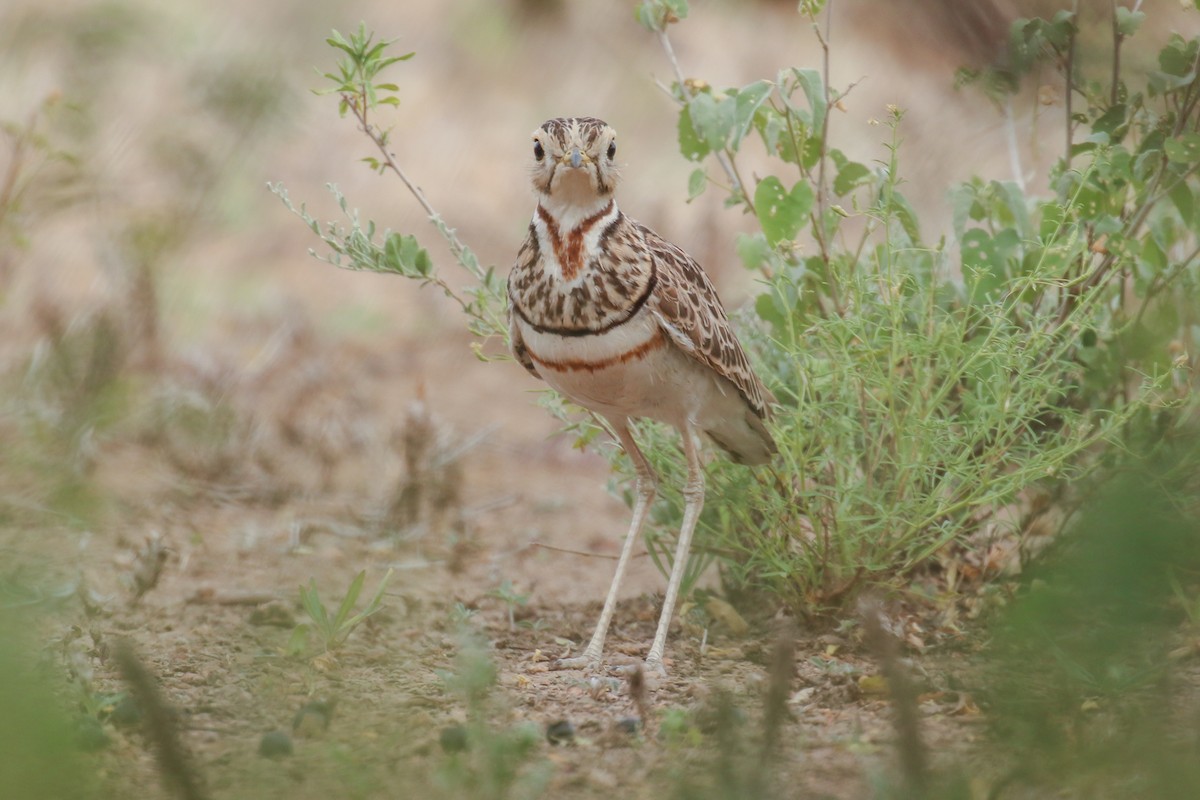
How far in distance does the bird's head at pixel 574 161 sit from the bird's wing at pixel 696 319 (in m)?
0.22

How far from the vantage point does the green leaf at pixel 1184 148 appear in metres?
3.34

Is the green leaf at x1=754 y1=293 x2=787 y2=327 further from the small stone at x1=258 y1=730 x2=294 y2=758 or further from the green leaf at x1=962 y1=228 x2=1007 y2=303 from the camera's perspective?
the small stone at x1=258 y1=730 x2=294 y2=758

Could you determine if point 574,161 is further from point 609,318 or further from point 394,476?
point 394,476

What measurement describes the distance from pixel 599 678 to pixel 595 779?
33.4 inches

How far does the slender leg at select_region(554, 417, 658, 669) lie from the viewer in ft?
12.2

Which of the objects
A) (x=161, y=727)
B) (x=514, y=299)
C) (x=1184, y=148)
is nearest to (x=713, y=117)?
(x=514, y=299)

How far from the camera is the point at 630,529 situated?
3.94 meters

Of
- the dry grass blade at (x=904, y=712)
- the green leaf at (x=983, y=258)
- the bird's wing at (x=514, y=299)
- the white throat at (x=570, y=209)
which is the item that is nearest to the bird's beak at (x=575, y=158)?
the white throat at (x=570, y=209)

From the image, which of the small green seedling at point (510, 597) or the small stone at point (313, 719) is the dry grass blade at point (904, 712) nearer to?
the small stone at point (313, 719)

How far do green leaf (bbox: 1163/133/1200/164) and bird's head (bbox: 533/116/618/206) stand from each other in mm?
1387

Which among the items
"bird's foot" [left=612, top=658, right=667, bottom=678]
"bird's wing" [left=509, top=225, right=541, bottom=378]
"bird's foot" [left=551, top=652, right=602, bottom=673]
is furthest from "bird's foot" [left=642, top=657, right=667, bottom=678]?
"bird's wing" [left=509, top=225, right=541, bottom=378]

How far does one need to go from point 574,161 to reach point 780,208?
62 cm

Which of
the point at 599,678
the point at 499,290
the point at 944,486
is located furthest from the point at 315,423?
the point at 944,486

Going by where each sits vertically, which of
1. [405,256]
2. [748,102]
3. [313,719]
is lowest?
[313,719]
